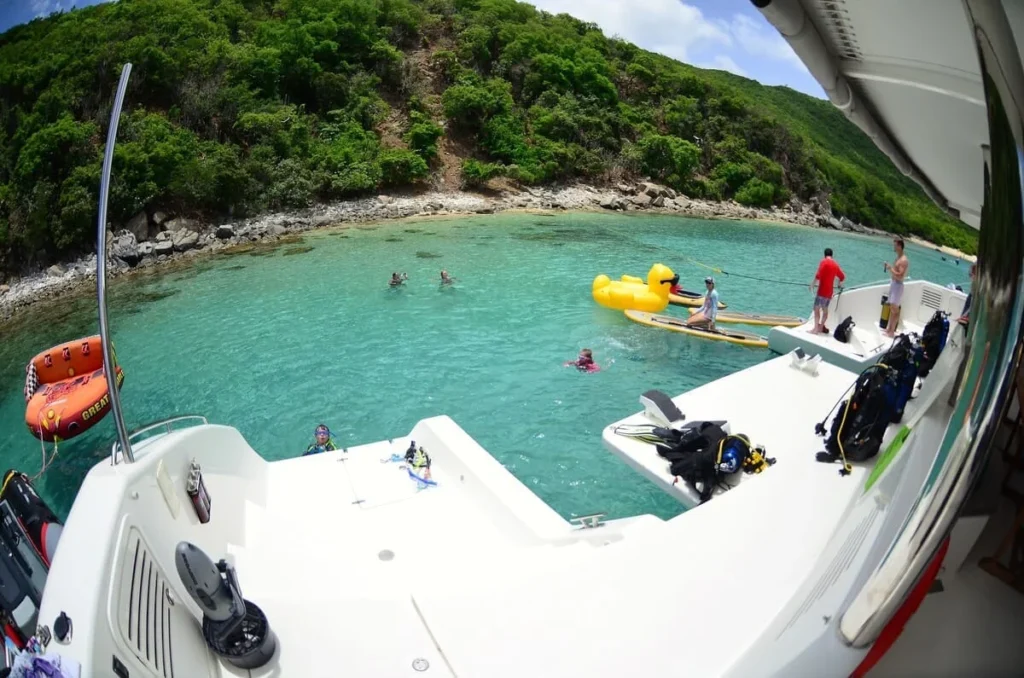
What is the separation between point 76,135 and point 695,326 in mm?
23901

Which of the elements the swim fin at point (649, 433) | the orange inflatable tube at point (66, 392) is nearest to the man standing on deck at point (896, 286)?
the swim fin at point (649, 433)

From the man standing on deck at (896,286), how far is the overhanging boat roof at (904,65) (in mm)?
5851

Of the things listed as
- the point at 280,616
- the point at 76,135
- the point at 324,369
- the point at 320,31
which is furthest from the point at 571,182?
the point at 280,616

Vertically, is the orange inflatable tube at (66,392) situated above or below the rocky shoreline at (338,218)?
below

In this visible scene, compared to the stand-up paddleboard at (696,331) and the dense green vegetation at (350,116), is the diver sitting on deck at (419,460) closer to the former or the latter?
the stand-up paddleboard at (696,331)

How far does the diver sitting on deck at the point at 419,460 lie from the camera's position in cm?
518

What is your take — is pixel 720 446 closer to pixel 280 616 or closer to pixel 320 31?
pixel 280 616

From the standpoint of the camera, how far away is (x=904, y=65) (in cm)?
243

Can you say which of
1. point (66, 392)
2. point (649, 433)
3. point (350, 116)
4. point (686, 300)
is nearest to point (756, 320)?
point (686, 300)

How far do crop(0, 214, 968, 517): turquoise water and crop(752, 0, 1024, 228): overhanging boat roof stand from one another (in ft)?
14.1

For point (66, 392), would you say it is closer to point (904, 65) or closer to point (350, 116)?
point (904, 65)

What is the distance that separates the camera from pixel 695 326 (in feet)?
37.4

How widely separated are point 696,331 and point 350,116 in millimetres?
25086

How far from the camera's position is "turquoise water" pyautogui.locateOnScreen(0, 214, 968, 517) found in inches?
323
